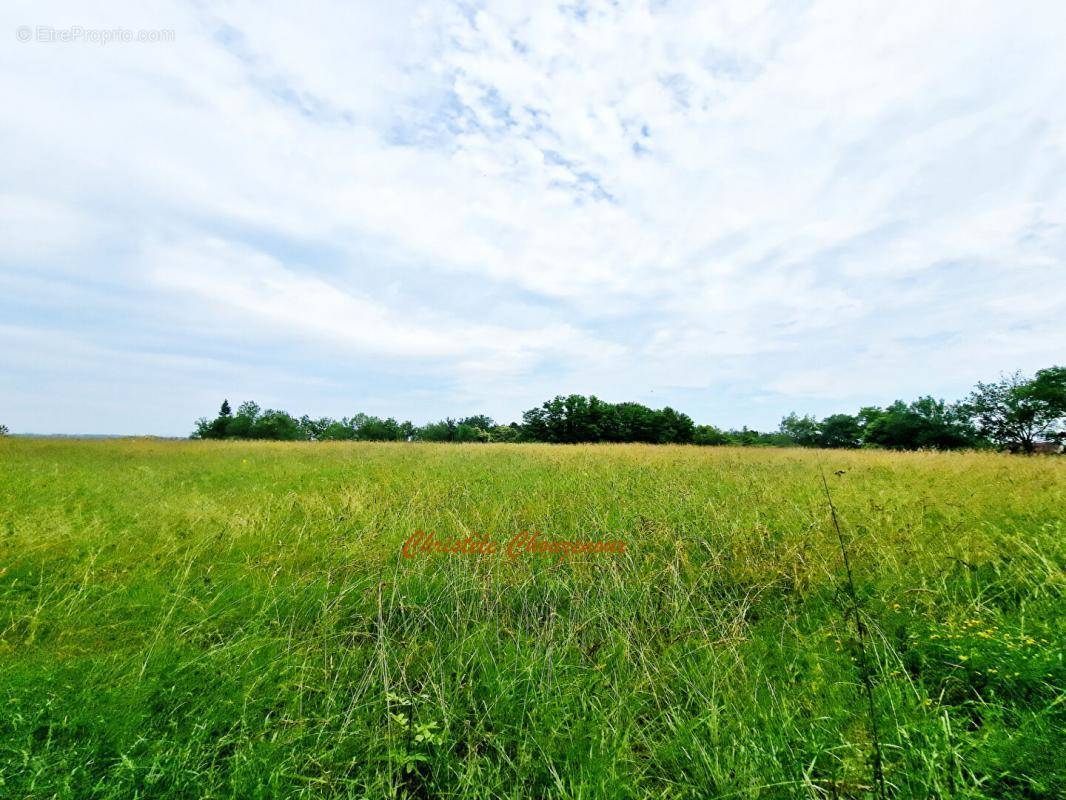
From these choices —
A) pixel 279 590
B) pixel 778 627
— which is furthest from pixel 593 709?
pixel 279 590

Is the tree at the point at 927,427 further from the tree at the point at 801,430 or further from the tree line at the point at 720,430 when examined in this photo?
the tree at the point at 801,430

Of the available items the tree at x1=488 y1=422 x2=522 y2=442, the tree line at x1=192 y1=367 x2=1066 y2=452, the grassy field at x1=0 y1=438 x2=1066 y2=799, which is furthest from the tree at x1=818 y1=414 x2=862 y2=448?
the grassy field at x1=0 y1=438 x2=1066 y2=799

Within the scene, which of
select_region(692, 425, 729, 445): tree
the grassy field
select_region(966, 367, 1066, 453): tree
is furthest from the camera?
select_region(692, 425, 729, 445): tree

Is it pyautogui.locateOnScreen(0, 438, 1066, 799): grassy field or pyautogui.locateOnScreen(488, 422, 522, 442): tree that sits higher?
pyautogui.locateOnScreen(488, 422, 522, 442): tree

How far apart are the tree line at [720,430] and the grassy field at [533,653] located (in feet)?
64.0

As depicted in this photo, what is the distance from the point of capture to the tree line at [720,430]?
3662cm

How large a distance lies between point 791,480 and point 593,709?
6.25 meters

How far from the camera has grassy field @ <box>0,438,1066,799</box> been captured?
1794mm

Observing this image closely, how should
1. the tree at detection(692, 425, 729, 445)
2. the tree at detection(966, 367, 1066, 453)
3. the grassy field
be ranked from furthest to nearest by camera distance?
the tree at detection(692, 425, 729, 445), the tree at detection(966, 367, 1066, 453), the grassy field

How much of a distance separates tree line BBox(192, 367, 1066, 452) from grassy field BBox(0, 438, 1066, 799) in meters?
19.5

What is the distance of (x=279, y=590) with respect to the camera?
3.27m

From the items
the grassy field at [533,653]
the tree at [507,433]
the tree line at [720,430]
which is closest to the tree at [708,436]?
the tree line at [720,430]

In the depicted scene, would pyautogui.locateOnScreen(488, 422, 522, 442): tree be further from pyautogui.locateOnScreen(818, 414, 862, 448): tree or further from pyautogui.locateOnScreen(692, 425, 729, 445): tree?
pyautogui.locateOnScreen(818, 414, 862, 448): tree

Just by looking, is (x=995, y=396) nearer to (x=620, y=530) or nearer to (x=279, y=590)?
(x=620, y=530)
